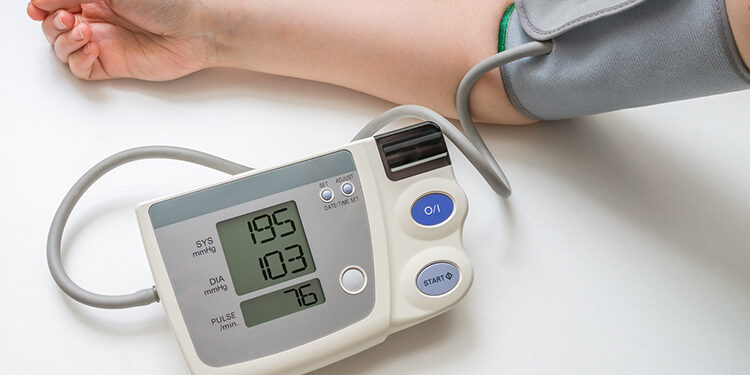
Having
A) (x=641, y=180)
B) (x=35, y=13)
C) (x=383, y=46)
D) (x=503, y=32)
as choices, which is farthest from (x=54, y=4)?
(x=641, y=180)

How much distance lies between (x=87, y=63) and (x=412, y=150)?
0.34 m

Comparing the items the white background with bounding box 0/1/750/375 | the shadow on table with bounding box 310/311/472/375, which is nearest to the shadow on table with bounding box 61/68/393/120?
the white background with bounding box 0/1/750/375

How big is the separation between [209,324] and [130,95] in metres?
0.27

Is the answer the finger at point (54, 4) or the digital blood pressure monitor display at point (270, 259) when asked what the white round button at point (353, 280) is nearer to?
the digital blood pressure monitor display at point (270, 259)

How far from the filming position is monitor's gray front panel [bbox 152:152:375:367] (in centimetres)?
49

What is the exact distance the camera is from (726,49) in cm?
48

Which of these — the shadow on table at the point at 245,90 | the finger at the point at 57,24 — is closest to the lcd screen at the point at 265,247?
the shadow on table at the point at 245,90

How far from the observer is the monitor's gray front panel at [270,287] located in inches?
19.4

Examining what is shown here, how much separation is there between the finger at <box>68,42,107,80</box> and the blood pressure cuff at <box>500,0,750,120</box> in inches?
15.5

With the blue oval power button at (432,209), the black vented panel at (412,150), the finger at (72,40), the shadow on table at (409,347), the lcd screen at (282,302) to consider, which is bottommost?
the shadow on table at (409,347)

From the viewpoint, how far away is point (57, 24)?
63 cm

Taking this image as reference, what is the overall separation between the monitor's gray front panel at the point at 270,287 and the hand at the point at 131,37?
0.20m

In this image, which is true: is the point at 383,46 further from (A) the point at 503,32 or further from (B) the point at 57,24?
(B) the point at 57,24

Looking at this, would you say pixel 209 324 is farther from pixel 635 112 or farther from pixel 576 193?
pixel 635 112
